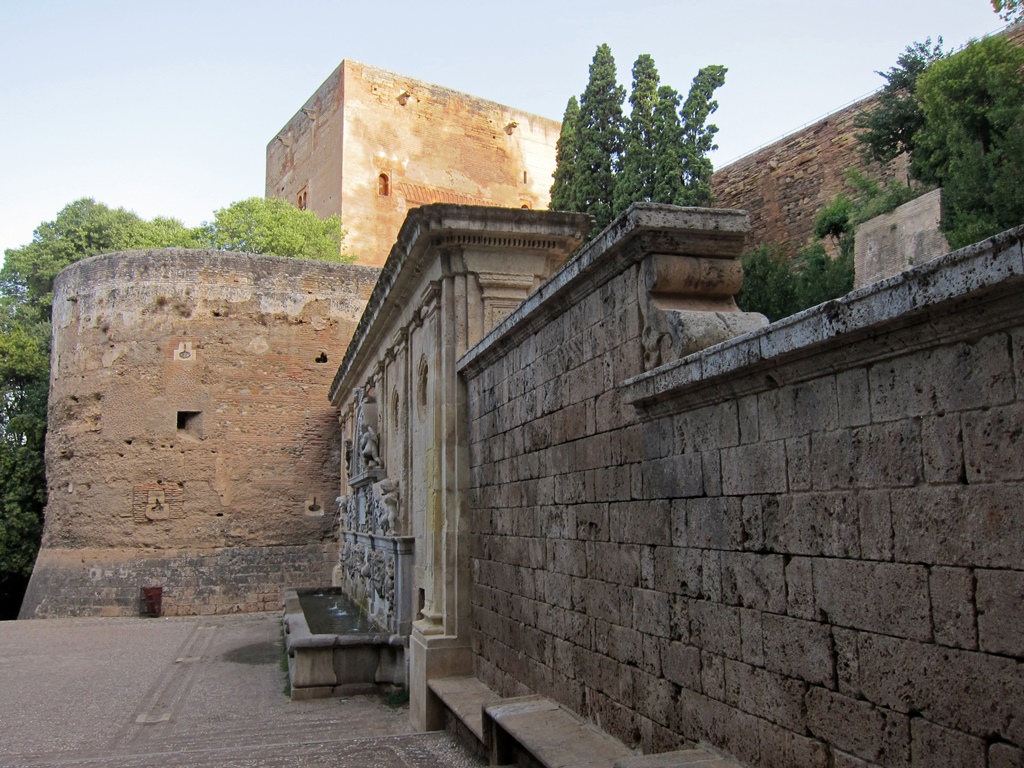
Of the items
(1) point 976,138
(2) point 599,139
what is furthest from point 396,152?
(1) point 976,138

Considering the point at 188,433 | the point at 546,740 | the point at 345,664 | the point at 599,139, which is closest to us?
the point at 546,740

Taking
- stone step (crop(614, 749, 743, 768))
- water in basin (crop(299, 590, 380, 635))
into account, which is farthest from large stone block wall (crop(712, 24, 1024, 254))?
stone step (crop(614, 749, 743, 768))

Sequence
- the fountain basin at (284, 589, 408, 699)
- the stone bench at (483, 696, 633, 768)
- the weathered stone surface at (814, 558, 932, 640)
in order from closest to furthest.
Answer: the weathered stone surface at (814, 558, 932, 640) < the stone bench at (483, 696, 633, 768) < the fountain basin at (284, 589, 408, 699)

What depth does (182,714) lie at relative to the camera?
793cm

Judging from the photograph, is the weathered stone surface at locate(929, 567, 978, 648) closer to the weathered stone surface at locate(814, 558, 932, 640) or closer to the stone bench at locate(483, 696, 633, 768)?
the weathered stone surface at locate(814, 558, 932, 640)

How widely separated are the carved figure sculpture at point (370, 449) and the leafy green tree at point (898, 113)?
517 inches

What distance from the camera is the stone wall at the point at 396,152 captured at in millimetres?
31828

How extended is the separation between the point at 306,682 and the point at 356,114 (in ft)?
87.2

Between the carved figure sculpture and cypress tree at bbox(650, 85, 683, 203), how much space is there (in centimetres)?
1003

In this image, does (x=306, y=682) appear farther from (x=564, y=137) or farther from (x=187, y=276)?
(x=564, y=137)

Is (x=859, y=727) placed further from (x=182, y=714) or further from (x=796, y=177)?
(x=796, y=177)

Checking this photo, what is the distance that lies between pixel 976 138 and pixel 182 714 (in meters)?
14.6

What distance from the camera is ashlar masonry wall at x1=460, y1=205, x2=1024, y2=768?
2.18 m

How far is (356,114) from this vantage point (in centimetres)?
3188
